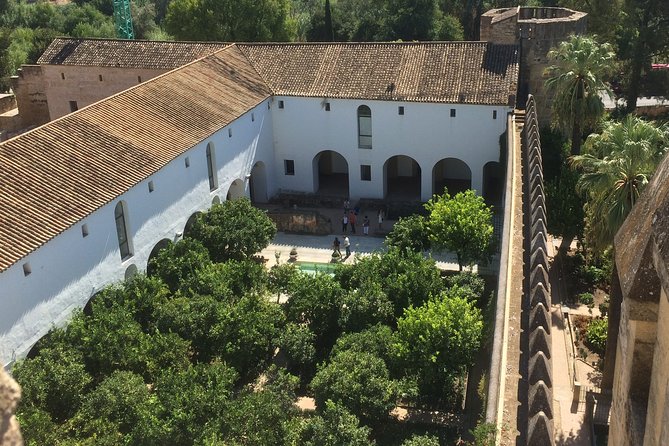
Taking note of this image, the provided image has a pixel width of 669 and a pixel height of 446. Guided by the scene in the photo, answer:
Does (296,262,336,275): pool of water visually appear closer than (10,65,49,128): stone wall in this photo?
Yes

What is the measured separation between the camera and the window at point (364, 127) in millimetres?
38781

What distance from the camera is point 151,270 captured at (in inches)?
1105

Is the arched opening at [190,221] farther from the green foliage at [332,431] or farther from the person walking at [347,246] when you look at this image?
the green foliage at [332,431]

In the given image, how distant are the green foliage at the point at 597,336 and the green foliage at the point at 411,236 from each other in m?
7.69

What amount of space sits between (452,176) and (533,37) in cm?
890

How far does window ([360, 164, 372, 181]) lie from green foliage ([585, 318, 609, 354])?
17716mm

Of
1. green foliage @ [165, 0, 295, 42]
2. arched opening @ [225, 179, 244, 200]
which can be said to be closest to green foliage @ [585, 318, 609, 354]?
arched opening @ [225, 179, 244, 200]

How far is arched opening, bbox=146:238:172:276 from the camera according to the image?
28016 mm

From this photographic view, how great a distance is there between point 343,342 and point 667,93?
1463 inches

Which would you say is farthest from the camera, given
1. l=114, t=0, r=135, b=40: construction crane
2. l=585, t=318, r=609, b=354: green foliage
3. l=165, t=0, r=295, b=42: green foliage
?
l=114, t=0, r=135, b=40: construction crane

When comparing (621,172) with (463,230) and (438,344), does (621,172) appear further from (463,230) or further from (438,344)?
(438,344)

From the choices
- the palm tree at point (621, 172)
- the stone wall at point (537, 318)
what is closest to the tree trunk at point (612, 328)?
the stone wall at point (537, 318)

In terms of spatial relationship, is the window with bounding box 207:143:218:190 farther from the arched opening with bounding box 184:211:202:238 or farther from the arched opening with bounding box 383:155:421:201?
the arched opening with bounding box 383:155:421:201

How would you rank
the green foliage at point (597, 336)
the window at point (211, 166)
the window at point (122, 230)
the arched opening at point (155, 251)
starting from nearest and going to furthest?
the green foliage at point (597, 336) < the window at point (122, 230) < the arched opening at point (155, 251) < the window at point (211, 166)
